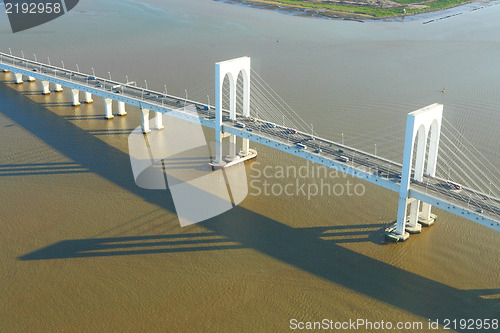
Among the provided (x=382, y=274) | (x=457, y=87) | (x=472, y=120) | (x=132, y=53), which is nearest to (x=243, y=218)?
(x=382, y=274)

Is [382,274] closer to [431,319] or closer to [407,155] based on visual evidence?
[431,319]

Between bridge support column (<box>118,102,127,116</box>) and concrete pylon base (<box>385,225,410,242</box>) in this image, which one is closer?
concrete pylon base (<box>385,225,410,242</box>)

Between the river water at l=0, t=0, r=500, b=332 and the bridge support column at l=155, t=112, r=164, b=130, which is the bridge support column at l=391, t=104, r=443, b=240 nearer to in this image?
the river water at l=0, t=0, r=500, b=332

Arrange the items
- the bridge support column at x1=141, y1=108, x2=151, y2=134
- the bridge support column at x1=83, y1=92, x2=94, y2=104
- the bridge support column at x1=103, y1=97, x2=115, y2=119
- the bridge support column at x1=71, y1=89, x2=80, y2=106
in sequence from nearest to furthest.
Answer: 1. the bridge support column at x1=141, y1=108, x2=151, y2=134
2. the bridge support column at x1=103, y1=97, x2=115, y2=119
3. the bridge support column at x1=71, y1=89, x2=80, y2=106
4. the bridge support column at x1=83, y1=92, x2=94, y2=104

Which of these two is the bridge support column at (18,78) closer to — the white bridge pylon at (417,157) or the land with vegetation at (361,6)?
the white bridge pylon at (417,157)

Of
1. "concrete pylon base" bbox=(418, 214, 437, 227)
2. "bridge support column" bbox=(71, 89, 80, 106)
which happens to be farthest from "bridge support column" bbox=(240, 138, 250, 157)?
"bridge support column" bbox=(71, 89, 80, 106)

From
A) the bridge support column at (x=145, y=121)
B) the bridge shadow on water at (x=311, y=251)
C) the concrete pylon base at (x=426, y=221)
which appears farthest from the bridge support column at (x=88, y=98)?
the concrete pylon base at (x=426, y=221)

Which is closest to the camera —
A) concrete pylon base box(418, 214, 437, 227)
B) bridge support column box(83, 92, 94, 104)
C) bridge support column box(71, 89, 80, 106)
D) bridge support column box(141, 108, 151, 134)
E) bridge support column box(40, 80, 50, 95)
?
concrete pylon base box(418, 214, 437, 227)
